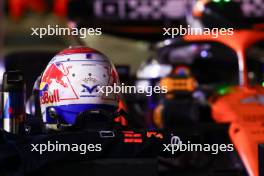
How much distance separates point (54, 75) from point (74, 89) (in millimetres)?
109

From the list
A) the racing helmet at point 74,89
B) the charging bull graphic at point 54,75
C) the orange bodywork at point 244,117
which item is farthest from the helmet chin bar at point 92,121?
the orange bodywork at point 244,117

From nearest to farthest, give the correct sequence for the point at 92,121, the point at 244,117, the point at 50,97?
the point at 92,121 → the point at 50,97 → the point at 244,117

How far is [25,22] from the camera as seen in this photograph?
1338 cm

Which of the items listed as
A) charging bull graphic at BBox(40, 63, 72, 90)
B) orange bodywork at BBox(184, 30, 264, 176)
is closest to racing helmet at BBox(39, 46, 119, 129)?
charging bull graphic at BBox(40, 63, 72, 90)

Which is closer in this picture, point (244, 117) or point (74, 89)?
point (74, 89)

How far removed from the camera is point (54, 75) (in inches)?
101

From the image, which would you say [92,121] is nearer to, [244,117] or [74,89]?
[74,89]

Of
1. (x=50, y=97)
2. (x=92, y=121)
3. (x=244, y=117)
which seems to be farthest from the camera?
(x=244, y=117)

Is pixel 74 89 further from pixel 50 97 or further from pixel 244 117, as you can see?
pixel 244 117

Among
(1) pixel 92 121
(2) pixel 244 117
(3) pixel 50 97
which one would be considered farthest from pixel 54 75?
(2) pixel 244 117

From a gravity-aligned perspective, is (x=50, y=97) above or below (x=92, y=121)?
above

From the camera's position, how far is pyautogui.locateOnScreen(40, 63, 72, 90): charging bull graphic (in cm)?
255

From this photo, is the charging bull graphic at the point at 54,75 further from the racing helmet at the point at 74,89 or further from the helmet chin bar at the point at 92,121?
the helmet chin bar at the point at 92,121

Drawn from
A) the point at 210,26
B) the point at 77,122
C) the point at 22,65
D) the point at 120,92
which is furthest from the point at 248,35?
the point at 77,122
